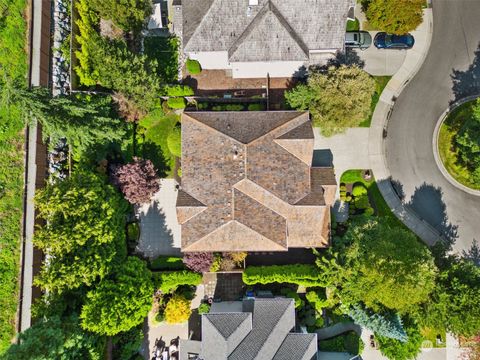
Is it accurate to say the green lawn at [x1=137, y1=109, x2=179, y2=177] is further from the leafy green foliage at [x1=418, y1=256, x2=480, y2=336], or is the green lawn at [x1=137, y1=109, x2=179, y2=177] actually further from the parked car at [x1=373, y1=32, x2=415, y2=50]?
the leafy green foliage at [x1=418, y1=256, x2=480, y2=336]

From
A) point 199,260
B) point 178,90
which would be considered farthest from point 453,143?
point 178,90

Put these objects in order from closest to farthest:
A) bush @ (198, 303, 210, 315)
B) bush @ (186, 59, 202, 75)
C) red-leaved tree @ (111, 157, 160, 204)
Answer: red-leaved tree @ (111, 157, 160, 204), bush @ (198, 303, 210, 315), bush @ (186, 59, 202, 75)

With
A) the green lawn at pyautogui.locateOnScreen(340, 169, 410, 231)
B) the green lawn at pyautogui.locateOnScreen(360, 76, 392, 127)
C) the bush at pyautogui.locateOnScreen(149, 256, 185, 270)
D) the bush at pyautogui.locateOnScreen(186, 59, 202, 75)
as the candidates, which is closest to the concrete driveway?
the green lawn at pyautogui.locateOnScreen(360, 76, 392, 127)

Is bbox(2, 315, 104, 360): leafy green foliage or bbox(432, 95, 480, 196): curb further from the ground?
bbox(432, 95, 480, 196): curb

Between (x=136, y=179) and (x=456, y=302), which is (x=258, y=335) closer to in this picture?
(x=456, y=302)

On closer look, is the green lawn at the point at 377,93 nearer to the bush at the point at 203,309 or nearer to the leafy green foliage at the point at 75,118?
the bush at the point at 203,309

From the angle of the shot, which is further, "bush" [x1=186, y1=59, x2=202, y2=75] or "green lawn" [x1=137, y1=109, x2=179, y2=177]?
"green lawn" [x1=137, y1=109, x2=179, y2=177]
